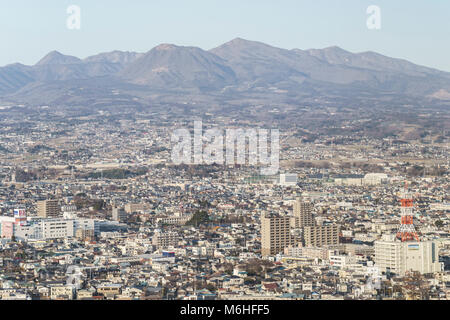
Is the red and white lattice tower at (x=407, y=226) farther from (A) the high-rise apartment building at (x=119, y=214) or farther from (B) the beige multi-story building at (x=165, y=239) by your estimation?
(A) the high-rise apartment building at (x=119, y=214)

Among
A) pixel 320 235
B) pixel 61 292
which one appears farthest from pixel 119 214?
pixel 61 292

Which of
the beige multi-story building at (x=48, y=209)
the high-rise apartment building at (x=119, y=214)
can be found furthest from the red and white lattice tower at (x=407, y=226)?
the beige multi-story building at (x=48, y=209)

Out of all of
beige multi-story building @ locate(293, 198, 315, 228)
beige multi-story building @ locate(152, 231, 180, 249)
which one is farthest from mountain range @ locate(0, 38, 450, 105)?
beige multi-story building @ locate(152, 231, 180, 249)

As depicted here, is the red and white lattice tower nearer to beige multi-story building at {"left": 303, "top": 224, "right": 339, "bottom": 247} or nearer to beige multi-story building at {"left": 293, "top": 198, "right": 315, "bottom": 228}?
beige multi-story building at {"left": 303, "top": 224, "right": 339, "bottom": 247}

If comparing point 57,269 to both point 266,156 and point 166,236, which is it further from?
point 266,156

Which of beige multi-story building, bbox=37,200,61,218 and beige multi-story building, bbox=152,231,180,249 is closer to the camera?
beige multi-story building, bbox=152,231,180,249

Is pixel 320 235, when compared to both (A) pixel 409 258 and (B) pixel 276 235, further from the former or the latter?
(A) pixel 409 258

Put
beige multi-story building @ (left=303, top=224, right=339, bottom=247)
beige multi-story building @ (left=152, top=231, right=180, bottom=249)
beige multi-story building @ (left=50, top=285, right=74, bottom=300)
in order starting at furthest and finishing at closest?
beige multi-story building @ (left=152, top=231, right=180, bottom=249) < beige multi-story building @ (left=303, top=224, right=339, bottom=247) < beige multi-story building @ (left=50, top=285, right=74, bottom=300)
